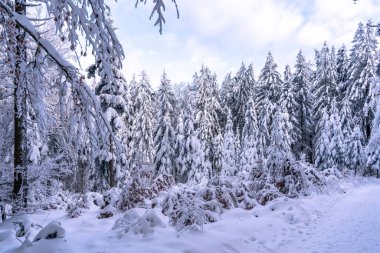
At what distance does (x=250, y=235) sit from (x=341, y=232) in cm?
238

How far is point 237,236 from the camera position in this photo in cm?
717

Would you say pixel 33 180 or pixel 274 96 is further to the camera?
pixel 274 96

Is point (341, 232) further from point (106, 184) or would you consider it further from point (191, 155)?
point (191, 155)

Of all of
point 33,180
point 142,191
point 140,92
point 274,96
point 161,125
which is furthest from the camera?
point 274,96

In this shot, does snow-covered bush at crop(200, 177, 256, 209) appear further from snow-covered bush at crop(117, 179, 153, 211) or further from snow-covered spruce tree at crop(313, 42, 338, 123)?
snow-covered spruce tree at crop(313, 42, 338, 123)

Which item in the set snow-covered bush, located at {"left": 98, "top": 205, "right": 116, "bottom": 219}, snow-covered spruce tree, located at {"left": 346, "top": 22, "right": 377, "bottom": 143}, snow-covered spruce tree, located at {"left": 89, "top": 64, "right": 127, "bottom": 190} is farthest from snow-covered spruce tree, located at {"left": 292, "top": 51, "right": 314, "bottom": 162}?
snow-covered bush, located at {"left": 98, "top": 205, "right": 116, "bottom": 219}

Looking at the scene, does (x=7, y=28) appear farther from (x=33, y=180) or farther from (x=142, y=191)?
(x=142, y=191)

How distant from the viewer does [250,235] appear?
749cm

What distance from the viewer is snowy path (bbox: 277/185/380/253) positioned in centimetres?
674

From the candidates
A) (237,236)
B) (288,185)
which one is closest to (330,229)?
(237,236)

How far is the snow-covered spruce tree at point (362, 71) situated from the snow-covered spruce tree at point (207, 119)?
569 inches

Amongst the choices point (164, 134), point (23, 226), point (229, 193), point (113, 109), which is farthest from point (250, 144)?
point (23, 226)

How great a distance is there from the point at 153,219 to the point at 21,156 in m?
3.83

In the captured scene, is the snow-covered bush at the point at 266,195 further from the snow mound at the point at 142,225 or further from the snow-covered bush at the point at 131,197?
the snow mound at the point at 142,225
